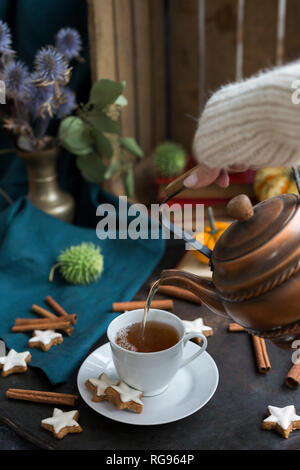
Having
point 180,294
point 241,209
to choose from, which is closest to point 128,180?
point 180,294

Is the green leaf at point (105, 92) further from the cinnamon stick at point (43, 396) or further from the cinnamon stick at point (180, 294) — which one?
the cinnamon stick at point (43, 396)

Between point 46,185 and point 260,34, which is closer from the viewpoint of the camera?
point 46,185

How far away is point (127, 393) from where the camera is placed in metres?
0.73

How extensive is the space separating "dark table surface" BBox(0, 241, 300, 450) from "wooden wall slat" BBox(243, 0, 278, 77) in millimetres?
928

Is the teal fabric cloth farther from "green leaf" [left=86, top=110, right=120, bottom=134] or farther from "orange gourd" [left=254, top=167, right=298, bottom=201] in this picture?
"orange gourd" [left=254, top=167, right=298, bottom=201]

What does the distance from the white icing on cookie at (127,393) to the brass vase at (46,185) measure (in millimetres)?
615

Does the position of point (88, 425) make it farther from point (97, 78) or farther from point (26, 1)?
point (26, 1)

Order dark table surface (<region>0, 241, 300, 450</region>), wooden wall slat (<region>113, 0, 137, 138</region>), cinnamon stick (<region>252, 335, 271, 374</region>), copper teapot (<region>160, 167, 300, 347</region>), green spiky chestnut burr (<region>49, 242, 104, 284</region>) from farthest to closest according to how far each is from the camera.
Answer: wooden wall slat (<region>113, 0, 137, 138</region>) < green spiky chestnut burr (<region>49, 242, 104, 284</region>) < cinnamon stick (<region>252, 335, 271, 374</region>) < dark table surface (<region>0, 241, 300, 450</region>) < copper teapot (<region>160, 167, 300, 347</region>)

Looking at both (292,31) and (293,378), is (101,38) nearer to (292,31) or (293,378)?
(292,31)

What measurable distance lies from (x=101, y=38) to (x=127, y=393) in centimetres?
83

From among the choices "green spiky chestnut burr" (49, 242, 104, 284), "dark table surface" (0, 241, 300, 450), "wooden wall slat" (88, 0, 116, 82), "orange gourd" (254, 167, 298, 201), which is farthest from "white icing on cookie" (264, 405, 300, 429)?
"wooden wall slat" (88, 0, 116, 82)

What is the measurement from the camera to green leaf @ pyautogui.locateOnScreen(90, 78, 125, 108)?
1.16 metres

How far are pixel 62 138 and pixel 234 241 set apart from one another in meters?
0.72
